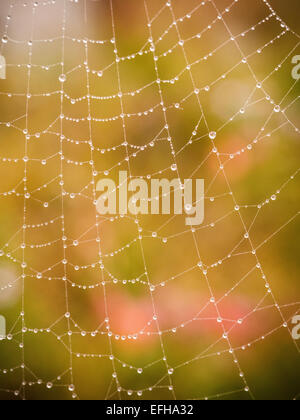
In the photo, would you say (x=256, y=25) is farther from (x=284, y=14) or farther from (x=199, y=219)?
(x=199, y=219)

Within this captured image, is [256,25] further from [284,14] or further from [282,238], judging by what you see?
[282,238]

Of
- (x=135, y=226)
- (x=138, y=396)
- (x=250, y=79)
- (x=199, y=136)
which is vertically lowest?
(x=138, y=396)

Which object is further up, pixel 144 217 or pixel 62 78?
pixel 62 78

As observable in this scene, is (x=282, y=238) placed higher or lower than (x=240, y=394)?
higher

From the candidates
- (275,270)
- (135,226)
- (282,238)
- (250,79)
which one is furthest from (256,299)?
(250,79)
